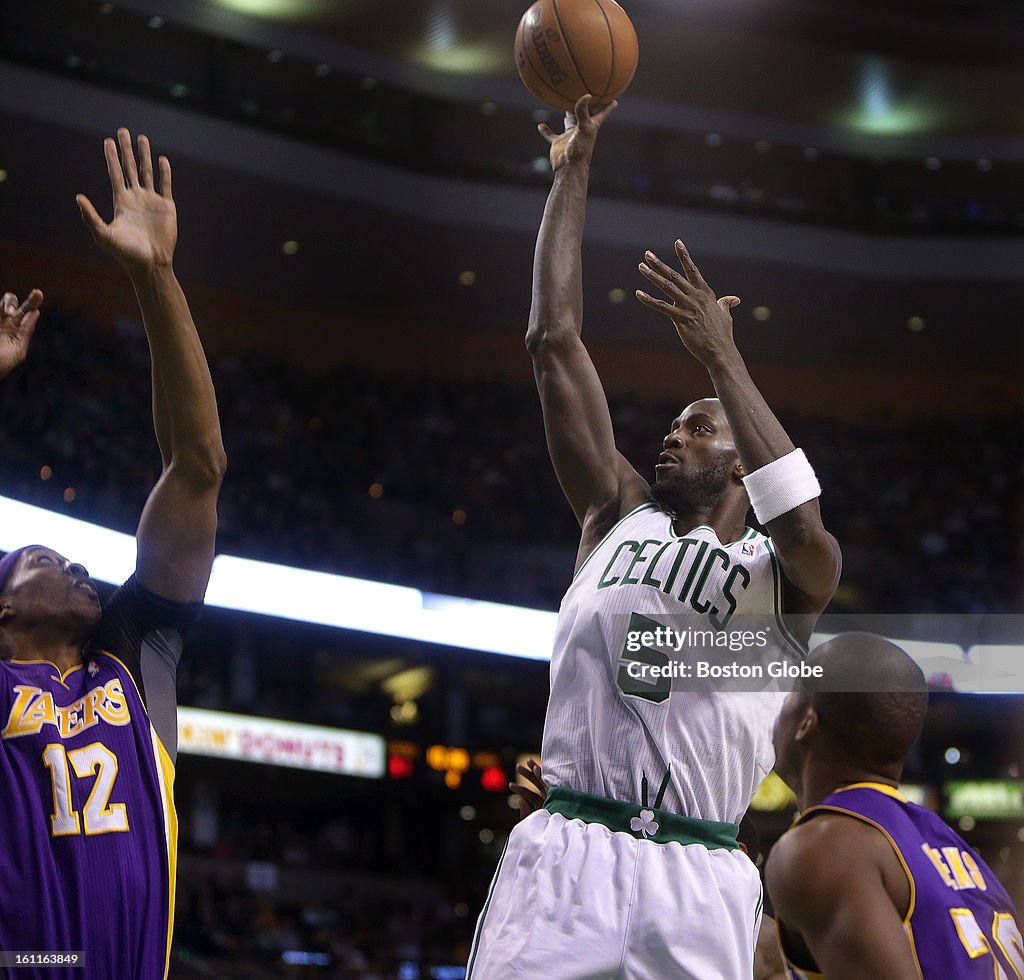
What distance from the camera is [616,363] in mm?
→ 15539

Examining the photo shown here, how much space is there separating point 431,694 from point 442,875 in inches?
69.8

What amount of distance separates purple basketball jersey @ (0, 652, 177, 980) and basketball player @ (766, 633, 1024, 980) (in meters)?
1.20

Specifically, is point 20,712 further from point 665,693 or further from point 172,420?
point 665,693

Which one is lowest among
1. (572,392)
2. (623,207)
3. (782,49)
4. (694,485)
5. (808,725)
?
(808,725)

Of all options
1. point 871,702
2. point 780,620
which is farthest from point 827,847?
point 780,620

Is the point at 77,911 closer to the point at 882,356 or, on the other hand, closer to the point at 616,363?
the point at 616,363

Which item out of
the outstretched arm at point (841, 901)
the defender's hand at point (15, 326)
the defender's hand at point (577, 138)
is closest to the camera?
the outstretched arm at point (841, 901)

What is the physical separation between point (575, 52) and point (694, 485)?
1.46 m

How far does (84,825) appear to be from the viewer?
266 centimetres

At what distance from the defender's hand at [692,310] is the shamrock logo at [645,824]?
910 millimetres

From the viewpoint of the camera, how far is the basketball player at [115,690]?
260 cm

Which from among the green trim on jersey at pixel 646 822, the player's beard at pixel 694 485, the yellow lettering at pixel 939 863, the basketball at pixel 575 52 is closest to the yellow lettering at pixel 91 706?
the green trim on jersey at pixel 646 822

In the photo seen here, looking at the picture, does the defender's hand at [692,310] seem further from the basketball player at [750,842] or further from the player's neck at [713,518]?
the basketball player at [750,842]

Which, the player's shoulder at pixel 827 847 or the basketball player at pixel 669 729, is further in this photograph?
the basketball player at pixel 669 729
